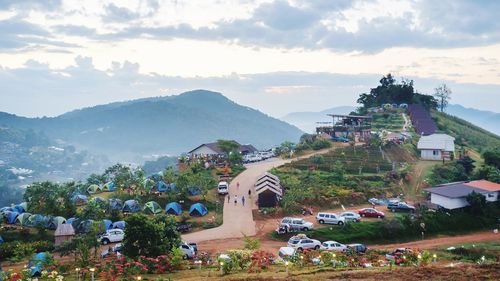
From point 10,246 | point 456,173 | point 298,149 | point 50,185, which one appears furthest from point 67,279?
point 298,149

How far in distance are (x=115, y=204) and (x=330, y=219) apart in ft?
57.0

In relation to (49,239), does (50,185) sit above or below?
above

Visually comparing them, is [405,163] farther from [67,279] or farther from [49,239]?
[67,279]

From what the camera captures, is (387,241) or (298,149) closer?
(387,241)

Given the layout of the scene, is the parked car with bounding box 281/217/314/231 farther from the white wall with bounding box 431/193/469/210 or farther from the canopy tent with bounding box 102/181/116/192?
the canopy tent with bounding box 102/181/116/192

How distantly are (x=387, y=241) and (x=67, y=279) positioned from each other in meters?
22.8

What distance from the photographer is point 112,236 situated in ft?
113

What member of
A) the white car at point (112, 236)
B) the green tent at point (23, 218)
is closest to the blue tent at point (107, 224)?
the white car at point (112, 236)

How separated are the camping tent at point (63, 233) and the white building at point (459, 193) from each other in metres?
28.7

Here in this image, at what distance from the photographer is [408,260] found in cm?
2344

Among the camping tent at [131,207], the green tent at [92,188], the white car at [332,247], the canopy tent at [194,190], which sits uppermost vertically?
the canopy tent at [194,190]

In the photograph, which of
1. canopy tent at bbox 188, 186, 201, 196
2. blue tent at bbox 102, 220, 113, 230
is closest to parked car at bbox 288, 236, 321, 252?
blue tent at bbox 102, 220, 113, 230

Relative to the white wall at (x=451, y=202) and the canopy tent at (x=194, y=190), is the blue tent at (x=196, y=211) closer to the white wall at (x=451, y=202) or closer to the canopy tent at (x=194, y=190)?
the canopy tent at (x=194, y=190)

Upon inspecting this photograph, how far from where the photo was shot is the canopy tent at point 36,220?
3699cm
